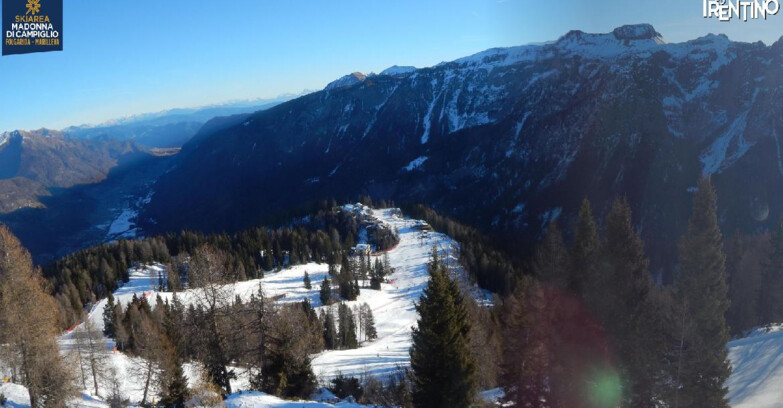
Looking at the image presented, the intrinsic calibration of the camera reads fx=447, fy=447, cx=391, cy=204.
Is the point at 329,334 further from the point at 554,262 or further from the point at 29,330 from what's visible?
the point at 29,330

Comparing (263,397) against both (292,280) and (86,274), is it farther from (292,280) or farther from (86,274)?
(86,274)

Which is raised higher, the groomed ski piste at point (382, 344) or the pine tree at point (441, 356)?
the pine tree at point (441, 356)


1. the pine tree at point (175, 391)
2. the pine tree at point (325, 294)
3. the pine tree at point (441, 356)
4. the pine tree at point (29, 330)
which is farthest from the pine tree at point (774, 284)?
the pine tree at point (29, 330)

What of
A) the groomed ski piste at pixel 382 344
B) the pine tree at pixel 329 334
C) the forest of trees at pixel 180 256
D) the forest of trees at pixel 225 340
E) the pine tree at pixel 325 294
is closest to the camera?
the forest of trees at pixel 225 340

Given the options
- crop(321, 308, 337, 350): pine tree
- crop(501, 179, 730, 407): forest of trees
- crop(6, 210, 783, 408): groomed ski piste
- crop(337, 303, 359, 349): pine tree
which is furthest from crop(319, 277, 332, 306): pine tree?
crop(501, 179, 730, 407): forest of trees

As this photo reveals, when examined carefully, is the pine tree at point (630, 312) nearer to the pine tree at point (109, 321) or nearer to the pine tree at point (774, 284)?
the pine tree at point (774, 284)

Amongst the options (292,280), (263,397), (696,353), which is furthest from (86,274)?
(696,353)

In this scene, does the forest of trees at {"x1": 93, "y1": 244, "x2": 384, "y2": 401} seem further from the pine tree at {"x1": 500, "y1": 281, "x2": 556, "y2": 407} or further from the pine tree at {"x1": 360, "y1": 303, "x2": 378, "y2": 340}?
the pine tree at {"x1": 360, "y1": 303, "x2": 378, "y2": 340}
